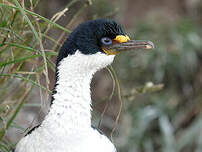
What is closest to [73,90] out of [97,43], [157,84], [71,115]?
[71,115]

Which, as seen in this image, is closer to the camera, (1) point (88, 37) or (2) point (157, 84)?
(1) point (88, 37)

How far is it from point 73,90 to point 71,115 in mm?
90

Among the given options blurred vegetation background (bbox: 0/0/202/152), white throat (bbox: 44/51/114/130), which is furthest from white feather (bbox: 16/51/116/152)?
blurred vegetation background (bbox: 0/0/202/152)

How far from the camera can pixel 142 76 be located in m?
4.67

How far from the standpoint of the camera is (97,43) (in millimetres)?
1484

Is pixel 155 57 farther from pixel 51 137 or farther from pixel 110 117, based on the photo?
pixel 51 137

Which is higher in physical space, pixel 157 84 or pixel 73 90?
pixel 73 90

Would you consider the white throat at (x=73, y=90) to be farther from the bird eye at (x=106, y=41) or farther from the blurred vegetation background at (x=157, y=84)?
the blurred vegetation background at (x=157, y=84)

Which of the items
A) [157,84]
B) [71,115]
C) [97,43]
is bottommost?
[157,84]

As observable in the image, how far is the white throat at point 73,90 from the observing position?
145cm

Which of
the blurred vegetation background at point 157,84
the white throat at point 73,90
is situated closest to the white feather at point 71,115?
the white throat at point 73,90

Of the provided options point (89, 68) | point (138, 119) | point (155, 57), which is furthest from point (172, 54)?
point (89, 68)

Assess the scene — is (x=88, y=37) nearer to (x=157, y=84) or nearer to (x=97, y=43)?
(x=97, y=43)

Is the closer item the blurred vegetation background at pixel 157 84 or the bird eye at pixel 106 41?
the bird eye at pixel 106 41
